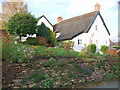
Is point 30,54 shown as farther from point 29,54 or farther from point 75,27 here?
point 75,27

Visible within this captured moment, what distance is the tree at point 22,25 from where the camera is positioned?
51.8 feet

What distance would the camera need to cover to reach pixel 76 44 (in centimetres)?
2225

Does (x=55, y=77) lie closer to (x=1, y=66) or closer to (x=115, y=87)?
(x=1, y=66)

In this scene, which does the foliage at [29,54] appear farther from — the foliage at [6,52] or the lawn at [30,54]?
the foliage at [6,52]

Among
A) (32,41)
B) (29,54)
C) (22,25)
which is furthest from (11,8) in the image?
(29,54)

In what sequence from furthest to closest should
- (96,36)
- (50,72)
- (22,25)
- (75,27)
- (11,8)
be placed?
(11,8) < (75,27) < (96,36) < (22,25) < (50,72)

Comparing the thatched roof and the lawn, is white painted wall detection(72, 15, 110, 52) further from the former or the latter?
the lawn

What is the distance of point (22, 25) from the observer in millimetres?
15719

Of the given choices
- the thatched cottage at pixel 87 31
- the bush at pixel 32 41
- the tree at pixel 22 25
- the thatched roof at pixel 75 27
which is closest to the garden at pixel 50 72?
the bush at pixel 32 41

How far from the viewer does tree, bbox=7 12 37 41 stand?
15.8 meters

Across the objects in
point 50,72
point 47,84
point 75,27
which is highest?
point 75,27

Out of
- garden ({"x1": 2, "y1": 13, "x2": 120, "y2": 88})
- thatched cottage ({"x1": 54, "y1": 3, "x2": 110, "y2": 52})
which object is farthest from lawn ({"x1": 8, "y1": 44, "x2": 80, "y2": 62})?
thatched cottage ({"x1": 54, "y1": 3, "x2": 110, "y2": 52})

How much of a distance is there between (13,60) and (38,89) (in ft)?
7.37

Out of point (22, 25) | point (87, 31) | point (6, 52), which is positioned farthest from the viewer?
point (87, 31)
